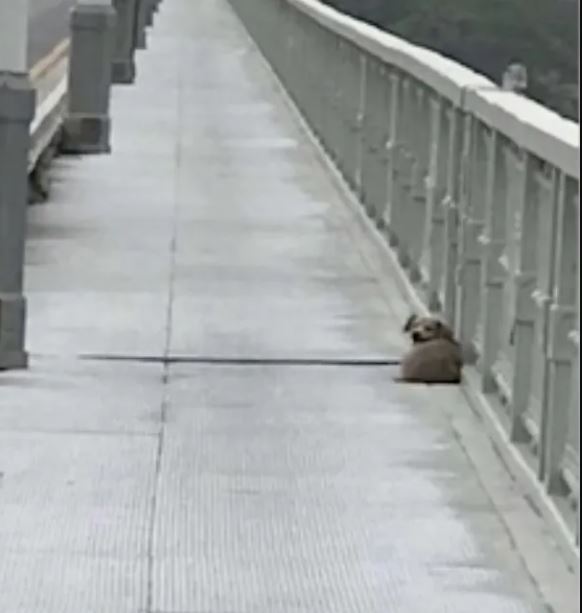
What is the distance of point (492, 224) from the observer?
355 inches

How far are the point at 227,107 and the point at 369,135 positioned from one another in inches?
466

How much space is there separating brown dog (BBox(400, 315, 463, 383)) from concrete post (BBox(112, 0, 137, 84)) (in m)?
18.0

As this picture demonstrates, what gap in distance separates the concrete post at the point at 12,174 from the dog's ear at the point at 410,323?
173cm

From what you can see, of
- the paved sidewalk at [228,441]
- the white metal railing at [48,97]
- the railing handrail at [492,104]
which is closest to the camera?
the paved sidewalk at [228,441]

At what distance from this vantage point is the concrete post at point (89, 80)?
1938 cm

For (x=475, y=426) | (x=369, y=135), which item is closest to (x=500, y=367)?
(x=475, y=426)

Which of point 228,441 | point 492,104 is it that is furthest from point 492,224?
point 228,441

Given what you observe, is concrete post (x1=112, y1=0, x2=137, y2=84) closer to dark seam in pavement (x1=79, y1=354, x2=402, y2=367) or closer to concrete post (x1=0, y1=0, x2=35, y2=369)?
dark seam in pavement (x1=79, y1=354, x2=402, y2=367)

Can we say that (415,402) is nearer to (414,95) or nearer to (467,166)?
(467,166)

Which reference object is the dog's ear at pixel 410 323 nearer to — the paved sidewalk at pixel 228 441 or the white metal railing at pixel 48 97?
the paved sidewalk at pixel 228 441

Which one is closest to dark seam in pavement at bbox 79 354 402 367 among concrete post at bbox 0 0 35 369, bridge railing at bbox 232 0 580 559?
bridge railing at bbox 232 0 580 559

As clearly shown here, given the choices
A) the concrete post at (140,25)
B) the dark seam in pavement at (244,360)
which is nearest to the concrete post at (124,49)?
the concrete post at (140,25)

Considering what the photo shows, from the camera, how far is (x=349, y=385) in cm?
977

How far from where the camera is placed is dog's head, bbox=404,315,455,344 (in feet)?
31.9
